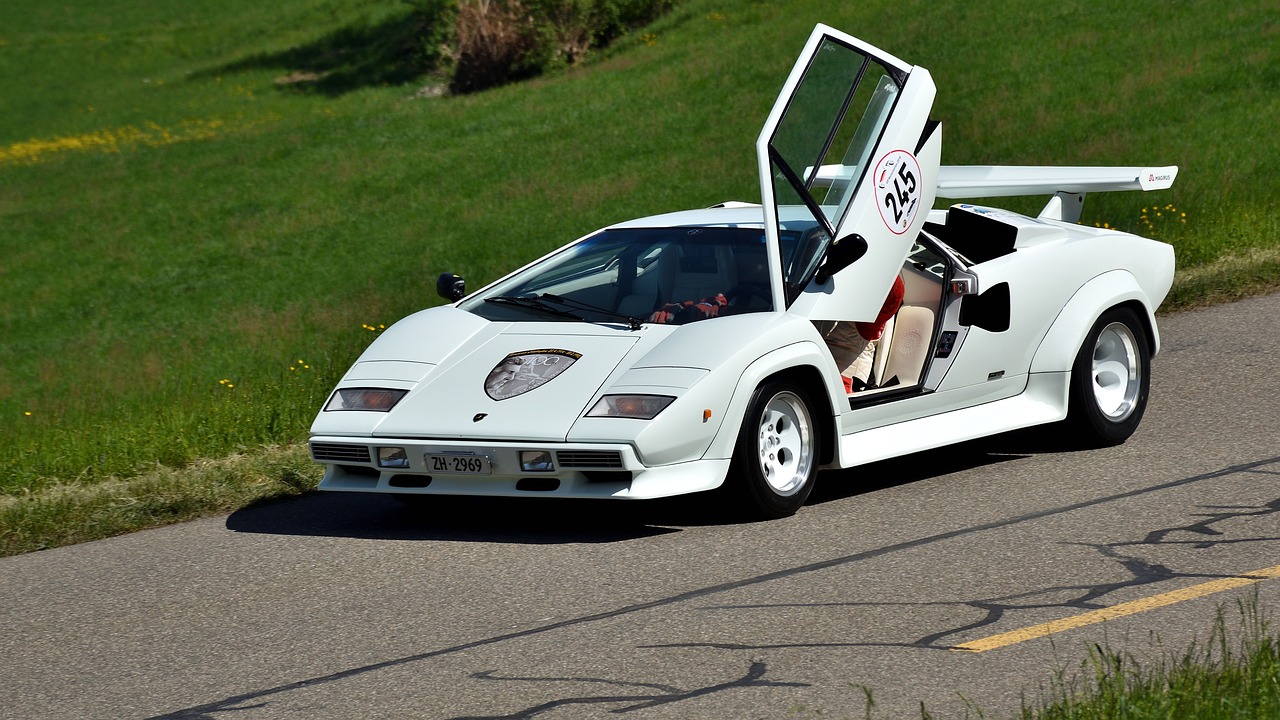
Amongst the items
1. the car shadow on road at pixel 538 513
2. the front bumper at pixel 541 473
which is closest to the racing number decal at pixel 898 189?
the car shadow on road at pixel 538 513

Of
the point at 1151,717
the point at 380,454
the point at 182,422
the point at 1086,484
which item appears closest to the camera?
the point at 1151,717

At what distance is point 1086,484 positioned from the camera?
724 cm

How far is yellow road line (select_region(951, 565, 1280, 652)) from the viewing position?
4.86 meters

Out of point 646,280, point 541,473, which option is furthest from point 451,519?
point 646,280

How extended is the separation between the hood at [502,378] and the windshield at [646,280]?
258 mm

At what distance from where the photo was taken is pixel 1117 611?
5.11m

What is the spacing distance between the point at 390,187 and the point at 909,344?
23522 mm

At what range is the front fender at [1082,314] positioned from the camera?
8.05 metres

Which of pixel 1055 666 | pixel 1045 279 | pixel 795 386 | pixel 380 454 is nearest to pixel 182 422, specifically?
pixel 380 454

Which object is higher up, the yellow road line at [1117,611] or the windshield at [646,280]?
the windshield at [646,280]

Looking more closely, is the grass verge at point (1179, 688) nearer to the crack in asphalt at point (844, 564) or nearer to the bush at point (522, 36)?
the crack in asphalt at point (844, 564)

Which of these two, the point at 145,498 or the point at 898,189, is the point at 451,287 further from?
the point at 898,189

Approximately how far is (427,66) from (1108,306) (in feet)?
136

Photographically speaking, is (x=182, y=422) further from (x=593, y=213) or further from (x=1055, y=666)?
(x=593, y=213)
